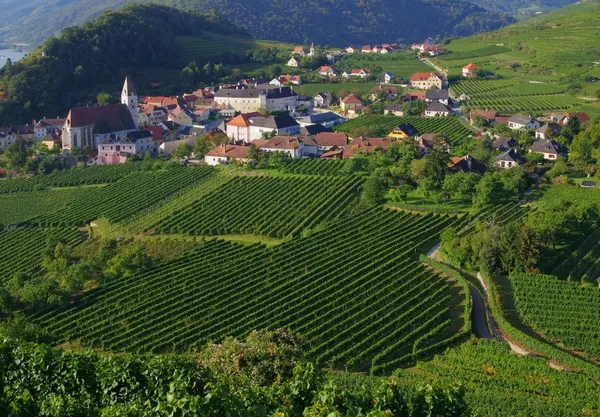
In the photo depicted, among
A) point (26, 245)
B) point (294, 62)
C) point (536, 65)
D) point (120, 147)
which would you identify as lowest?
point (26, 245)

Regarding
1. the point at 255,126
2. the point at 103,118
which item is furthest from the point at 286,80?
the point at 103,118

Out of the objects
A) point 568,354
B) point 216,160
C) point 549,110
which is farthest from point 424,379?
point 549,110

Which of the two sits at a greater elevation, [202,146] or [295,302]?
[295,302]

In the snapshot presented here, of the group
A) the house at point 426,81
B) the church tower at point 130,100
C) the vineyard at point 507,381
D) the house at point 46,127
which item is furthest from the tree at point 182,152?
the house at point 426,81

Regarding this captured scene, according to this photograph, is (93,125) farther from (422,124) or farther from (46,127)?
(422,124)

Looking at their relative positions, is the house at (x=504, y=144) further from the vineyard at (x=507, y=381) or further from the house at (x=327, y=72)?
the house at (x=327, y=72)

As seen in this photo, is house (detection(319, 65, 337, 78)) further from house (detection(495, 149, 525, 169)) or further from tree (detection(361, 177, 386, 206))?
tree (detection(361, 177, 386, 206))
